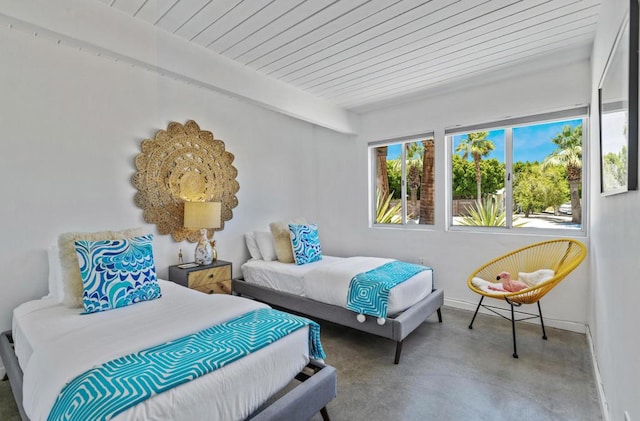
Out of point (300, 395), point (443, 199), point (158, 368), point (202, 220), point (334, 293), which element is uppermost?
point (443, 199)

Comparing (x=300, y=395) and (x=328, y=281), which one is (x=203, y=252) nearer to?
(x=328, y=281)

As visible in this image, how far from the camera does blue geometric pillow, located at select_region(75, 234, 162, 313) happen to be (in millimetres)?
2123

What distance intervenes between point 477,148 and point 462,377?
8.25 ft

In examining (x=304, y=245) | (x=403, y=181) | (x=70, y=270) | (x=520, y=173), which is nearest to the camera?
(x=70, y=270)

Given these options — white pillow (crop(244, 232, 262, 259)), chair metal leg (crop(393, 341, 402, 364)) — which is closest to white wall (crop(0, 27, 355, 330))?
white pillow (crop(244, 232, 262, 259))

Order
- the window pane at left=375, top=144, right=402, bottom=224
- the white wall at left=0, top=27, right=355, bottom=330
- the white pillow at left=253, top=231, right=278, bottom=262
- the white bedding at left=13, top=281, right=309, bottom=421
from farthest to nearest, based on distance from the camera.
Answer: the window pane at left=375, top=144, right=402, bottom=224 < the white pillow at left=253, top=231, right=278, bottom=262 < the white wall at left=0, top=27, right=355, bottom=330 < the white bedding at left=13, top=281, right=309, bottom=421

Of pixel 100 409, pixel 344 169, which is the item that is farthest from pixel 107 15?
pixel 344 169

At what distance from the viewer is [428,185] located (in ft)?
13.6

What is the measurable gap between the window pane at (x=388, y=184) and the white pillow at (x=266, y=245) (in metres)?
1.57

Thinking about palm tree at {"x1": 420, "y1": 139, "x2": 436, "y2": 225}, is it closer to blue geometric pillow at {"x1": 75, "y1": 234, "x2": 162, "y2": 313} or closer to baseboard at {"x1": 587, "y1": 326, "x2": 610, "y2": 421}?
baseboard at {"x1": 587, "y1": 326, "x2": 610, "y2": 421}

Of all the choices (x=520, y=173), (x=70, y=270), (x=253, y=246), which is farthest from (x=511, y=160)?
(x=70, y=270)

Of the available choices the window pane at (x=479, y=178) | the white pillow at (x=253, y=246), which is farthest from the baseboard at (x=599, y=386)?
the white pillow at (x=253, y=246)

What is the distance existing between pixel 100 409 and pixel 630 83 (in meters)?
2.25

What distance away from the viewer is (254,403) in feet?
5.02
